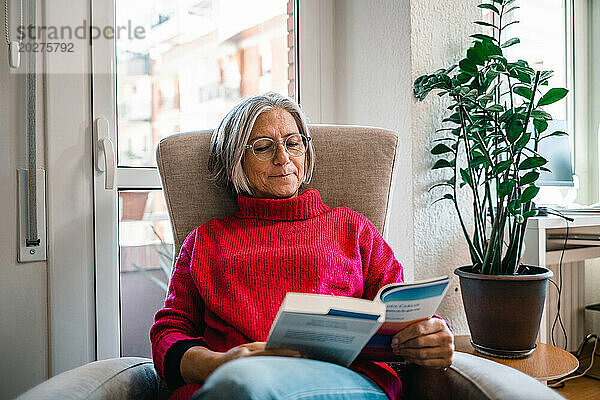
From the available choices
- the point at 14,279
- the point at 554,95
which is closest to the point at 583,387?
the point at 554,95

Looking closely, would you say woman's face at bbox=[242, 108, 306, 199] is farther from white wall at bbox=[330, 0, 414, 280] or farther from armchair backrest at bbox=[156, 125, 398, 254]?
white wall at bbox=[330, 0, 414, 280]

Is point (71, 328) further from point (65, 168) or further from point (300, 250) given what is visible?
point (300, 250)

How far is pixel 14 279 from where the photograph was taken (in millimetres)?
1485

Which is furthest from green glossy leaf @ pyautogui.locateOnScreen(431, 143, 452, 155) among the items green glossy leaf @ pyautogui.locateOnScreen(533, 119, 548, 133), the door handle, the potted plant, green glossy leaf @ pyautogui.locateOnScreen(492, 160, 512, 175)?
the door handle

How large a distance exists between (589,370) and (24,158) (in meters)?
2.46

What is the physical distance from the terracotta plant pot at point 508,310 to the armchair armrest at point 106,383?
97 cm

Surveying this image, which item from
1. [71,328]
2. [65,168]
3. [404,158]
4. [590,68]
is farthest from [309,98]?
[590,68]

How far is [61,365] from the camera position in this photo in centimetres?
156

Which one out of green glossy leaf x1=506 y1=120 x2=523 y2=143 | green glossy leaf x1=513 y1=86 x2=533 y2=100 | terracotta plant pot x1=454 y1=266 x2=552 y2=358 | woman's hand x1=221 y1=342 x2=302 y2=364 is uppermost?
green glossy leaf x1=513 y1=86 x2=533 y2=100

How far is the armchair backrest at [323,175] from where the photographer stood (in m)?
1.35

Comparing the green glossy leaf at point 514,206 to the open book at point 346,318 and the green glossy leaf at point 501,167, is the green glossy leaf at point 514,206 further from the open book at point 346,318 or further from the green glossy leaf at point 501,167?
the open book at point 346,318

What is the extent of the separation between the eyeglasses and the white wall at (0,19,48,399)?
0.64 m

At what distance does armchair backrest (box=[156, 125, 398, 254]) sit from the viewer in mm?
1351

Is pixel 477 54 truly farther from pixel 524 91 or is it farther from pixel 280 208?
pixel 280 208
